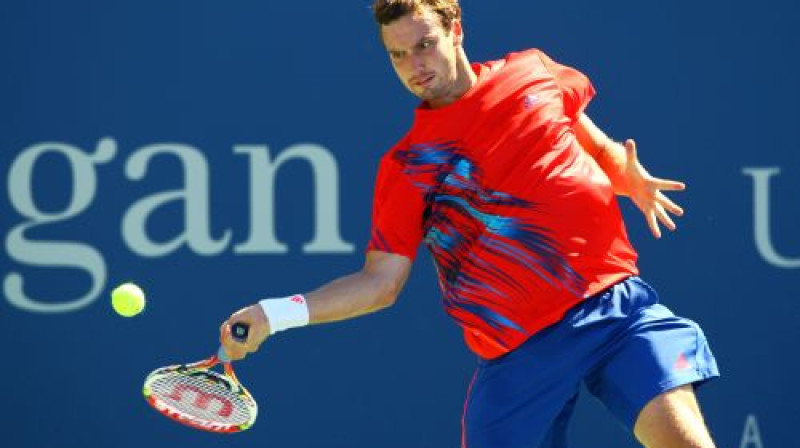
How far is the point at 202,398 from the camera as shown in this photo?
4.38m

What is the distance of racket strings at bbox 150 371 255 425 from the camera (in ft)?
14.2

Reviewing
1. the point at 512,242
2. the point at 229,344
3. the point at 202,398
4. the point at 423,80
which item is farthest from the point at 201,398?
the point at 423,80

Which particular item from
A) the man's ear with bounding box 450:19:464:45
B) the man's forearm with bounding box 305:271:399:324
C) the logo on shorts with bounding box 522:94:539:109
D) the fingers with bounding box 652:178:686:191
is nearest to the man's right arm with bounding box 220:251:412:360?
the man's forearm with bounding box 305:271:399:324

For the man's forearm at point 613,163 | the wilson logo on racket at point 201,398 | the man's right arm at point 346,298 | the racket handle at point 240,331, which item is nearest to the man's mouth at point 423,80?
the man's right arm at point 346,298

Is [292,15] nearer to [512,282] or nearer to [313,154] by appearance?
[313,154]

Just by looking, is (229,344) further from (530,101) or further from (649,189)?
(649,189)

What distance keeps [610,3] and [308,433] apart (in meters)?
1.89

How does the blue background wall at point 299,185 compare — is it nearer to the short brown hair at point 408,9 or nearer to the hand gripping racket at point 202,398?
the short brown hair at point 408,9

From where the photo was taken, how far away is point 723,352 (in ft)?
20.0

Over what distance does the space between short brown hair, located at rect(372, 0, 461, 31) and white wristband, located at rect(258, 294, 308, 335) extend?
0.80 m

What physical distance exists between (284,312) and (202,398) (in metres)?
0.40

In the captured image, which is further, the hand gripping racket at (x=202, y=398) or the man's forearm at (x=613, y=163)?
the man's forearm at (x=613, y=163)

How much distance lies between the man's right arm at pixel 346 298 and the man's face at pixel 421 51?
1.55ft

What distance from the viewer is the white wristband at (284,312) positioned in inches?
163
